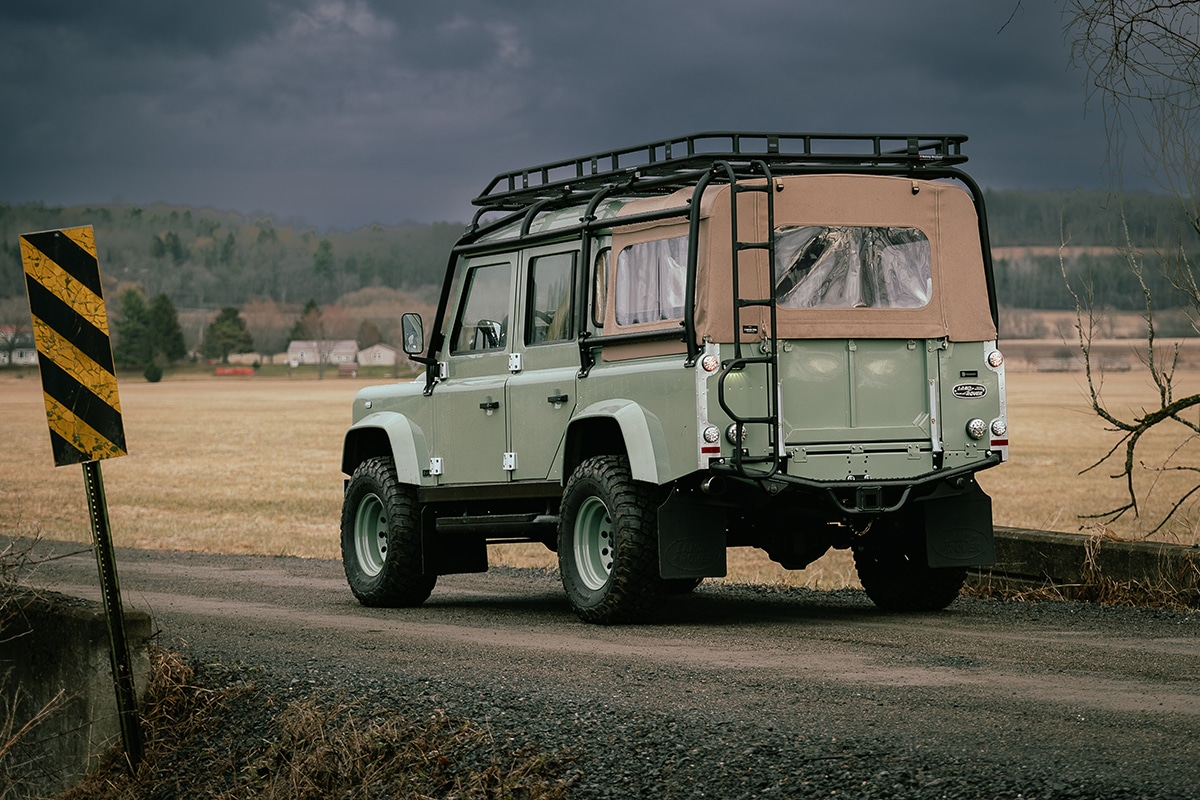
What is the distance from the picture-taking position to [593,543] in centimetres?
1070

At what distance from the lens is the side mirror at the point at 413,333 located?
1254cm

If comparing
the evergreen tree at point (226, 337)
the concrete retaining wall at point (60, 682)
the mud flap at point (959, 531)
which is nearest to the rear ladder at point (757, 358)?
the mud flap at point (959, 531)

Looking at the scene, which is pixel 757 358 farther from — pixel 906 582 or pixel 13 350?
pixel 13 350

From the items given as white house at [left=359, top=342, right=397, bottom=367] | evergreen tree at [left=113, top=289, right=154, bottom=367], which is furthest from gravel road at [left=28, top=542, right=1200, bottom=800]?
white house at [left=359, top=342, right=397, bottom=367]

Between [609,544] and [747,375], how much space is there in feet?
4.95

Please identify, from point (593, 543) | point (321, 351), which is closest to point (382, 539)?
point (593, 543)

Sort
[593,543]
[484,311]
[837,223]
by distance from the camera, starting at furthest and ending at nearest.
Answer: [484,311], [593,543], [837,223]

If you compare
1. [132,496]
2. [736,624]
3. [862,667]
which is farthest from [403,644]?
[132,496]

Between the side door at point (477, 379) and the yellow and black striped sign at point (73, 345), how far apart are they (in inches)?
189

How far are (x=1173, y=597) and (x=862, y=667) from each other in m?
3.74

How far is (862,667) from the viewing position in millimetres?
8125

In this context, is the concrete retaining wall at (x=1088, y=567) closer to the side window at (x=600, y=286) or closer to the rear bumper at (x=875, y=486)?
the rear bumper at (x=875, y=486)

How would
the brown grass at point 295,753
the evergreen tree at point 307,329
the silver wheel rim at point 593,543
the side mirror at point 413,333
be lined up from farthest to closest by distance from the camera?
the evergreen tree at point 307,329, the side mirror at point 413,333, the silver wheel rim at point 593,543, the brown grass at point 295,753

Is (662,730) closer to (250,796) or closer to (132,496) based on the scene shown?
(250,796)
